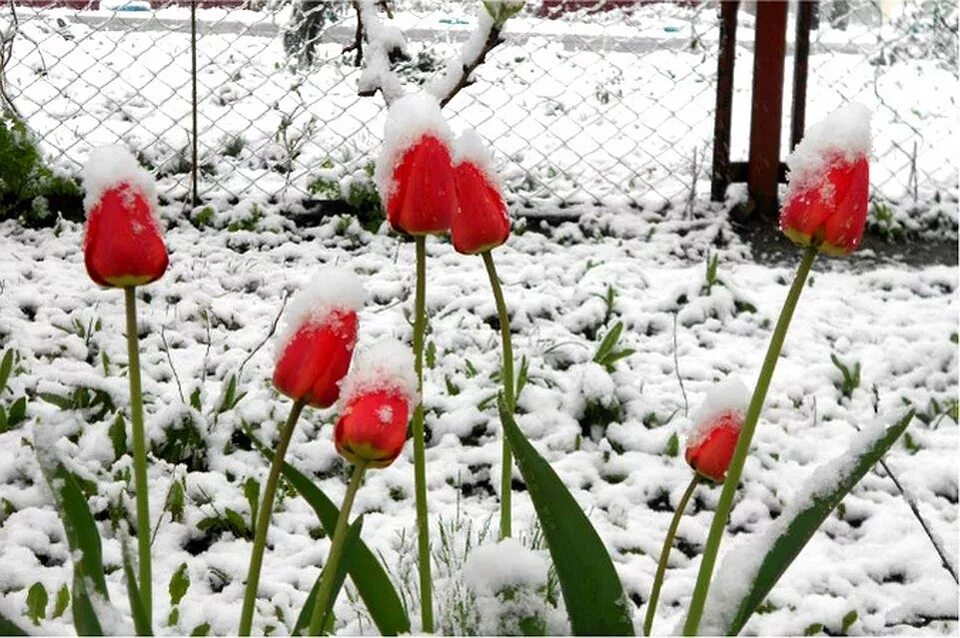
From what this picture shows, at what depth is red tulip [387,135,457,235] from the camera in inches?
26.0

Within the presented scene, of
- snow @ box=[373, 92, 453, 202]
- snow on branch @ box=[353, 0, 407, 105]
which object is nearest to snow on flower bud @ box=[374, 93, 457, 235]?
snow @ box=[373, 92, 453, 202]

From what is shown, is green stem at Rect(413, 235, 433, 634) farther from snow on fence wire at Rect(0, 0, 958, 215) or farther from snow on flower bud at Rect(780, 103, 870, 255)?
snow on fence wire at Rect(0, 0, 958, 215)

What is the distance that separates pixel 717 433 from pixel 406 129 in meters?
0.29

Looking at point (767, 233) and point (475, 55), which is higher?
point (475, 55)

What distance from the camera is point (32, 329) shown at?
191 centimetres

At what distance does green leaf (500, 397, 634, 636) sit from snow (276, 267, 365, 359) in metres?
0.11

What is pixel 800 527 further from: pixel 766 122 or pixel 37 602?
pixel 766 122

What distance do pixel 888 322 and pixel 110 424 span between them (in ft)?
5.17

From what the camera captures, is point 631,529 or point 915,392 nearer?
point 631,529

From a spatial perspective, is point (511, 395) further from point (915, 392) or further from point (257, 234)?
point (257, 234)

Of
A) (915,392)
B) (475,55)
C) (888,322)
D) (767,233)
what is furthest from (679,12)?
(475,55)

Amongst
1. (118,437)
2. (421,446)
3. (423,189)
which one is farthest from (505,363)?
(118,437)

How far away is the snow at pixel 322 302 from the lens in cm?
61

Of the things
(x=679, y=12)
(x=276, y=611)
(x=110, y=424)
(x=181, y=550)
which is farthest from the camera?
(x=679, y=12)
